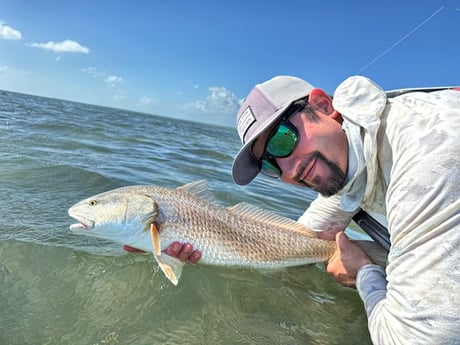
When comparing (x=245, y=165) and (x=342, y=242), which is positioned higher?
(x=245, y=165)

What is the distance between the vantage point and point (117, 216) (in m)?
3.03

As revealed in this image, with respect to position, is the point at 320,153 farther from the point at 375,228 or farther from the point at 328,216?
the point at 328,216

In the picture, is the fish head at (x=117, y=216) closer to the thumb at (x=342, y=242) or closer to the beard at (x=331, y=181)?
the beard at (x=331, y=181)

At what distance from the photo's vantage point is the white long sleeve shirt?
5.63 ft

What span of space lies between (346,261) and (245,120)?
4.28 ft

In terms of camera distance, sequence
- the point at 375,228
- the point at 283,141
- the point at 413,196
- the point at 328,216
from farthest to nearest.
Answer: the point at 328,216, the point at 375,228, the point at 283,141, the point at 413,196

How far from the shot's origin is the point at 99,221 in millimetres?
3002

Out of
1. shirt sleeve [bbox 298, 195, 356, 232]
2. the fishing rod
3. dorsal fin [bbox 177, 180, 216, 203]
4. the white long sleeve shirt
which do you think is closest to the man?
the white long sleeve shirt

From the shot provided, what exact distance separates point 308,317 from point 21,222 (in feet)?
9.26

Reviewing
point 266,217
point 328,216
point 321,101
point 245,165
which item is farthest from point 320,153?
point 328,216

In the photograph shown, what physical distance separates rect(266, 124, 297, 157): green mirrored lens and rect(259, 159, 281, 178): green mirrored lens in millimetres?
182

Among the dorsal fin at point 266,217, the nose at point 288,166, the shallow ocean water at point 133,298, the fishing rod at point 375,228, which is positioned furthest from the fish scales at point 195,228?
the nose at point 288,166

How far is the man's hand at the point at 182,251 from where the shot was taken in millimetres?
3088

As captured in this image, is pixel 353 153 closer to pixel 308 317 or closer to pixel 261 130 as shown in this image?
pixel 261 130
